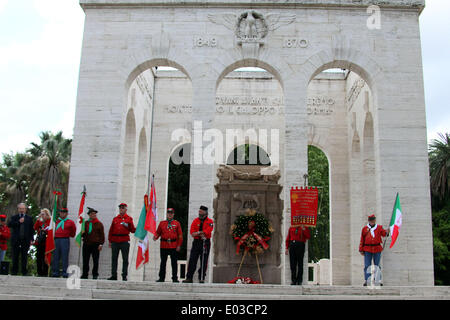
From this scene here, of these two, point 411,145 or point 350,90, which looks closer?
point 411,145

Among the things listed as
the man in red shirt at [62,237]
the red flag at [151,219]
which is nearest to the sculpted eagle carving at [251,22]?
the red flag at [151,219]

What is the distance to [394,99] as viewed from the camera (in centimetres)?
1509

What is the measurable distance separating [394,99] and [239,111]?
25.2ft

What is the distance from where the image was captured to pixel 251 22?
15.4 meters

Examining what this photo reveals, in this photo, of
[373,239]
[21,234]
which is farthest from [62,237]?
[373,239]

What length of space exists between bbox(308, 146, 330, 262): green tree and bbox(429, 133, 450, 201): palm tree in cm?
898

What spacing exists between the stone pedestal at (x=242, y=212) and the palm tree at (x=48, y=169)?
43.7 ft

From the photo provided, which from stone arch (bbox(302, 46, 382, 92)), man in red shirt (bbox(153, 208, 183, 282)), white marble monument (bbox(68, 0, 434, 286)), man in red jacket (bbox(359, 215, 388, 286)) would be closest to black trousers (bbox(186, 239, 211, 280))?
man in red shirt (bbox(153, 208, 183, 282))

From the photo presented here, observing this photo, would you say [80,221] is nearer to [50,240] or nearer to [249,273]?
[50,240]
